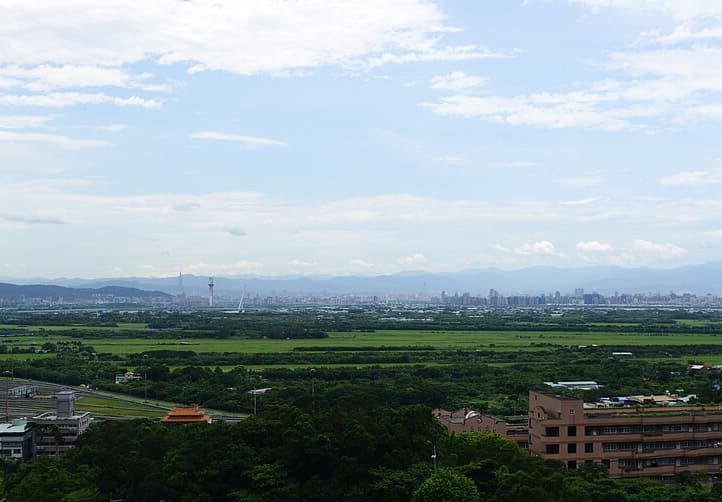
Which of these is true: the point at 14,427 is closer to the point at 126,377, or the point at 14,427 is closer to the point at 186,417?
the point at 186,417

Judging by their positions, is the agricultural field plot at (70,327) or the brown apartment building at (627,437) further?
the agricultural field plot at (70,327)

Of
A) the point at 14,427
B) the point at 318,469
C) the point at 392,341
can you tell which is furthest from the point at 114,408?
the point at 392,341

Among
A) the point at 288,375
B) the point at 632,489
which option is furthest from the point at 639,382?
the point at 632,489

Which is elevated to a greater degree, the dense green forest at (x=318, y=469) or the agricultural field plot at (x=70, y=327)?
the dense green forest at (x=318, y=469)

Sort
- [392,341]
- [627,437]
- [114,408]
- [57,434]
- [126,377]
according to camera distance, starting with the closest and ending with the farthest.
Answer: [627,437] < [57,434] < [114,408] < [126,377] < [392,341]

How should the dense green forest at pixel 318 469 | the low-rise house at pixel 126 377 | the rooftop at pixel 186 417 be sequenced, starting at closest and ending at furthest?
the dense green forest at pixel 318 469 → the rooftop at pixel 186 417 → the low-rise house at pixel 126 377

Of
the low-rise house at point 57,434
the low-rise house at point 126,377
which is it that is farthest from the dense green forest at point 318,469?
the low-rise house at point 126,377

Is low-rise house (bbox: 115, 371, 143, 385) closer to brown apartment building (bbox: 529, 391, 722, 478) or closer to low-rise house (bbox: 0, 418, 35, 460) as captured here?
low-rise house (bbox: 0, 418, 35, 460)

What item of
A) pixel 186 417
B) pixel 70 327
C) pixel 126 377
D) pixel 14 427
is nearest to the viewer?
pixel 186 417

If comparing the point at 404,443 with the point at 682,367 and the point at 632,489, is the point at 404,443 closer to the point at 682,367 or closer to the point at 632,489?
the point at 632,489

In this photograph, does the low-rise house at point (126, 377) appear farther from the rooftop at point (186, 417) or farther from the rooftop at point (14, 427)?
the rooftop at point (186, 417)
